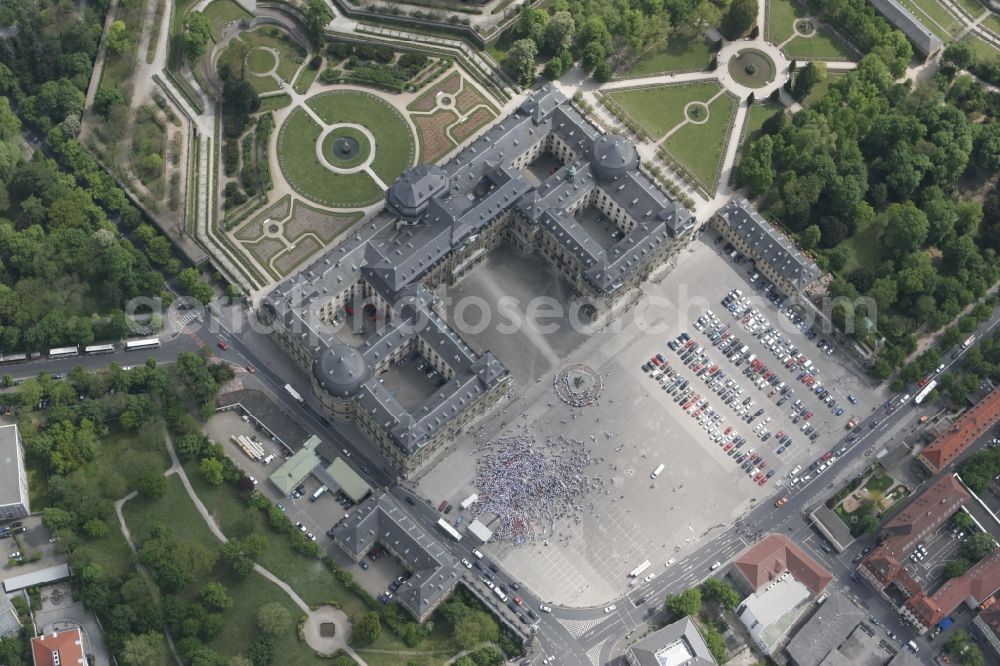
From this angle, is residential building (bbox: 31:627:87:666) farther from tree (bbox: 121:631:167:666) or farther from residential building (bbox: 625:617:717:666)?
residential building (bbox: 625:617:717:666)

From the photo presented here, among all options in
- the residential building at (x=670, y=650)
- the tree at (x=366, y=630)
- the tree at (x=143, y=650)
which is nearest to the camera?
the tree at (x=143, y=650)

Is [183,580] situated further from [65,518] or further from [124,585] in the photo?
[65,518]

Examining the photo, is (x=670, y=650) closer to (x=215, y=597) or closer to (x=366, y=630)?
(x=366, y=630)

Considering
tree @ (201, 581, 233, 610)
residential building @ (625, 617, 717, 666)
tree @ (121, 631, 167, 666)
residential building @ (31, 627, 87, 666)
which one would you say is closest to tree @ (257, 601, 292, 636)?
tree @ (201, 581, 233, 610)

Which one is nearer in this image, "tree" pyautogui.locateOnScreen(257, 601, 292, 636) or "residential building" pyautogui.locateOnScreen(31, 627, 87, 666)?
"residential building" pyautogui.locateOnScreen(31, 627, 87, 666)

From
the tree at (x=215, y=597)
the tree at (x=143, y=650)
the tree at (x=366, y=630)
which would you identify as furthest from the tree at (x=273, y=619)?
the tree at (x=143, y=650)

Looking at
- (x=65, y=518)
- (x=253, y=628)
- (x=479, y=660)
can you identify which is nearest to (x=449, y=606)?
(x=479, y=660)

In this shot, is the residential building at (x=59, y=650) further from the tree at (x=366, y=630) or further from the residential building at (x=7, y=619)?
the tree at (x=366, y=630)
